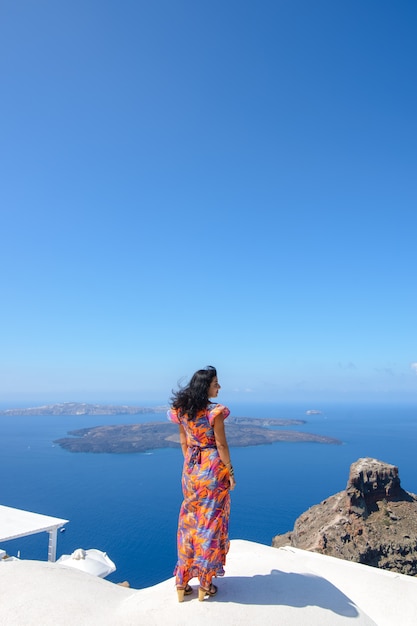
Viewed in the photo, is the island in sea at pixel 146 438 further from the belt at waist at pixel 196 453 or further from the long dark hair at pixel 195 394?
the long dark hair at pixel 195 394

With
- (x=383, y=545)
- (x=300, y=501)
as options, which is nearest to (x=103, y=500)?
(x=300, y=501)

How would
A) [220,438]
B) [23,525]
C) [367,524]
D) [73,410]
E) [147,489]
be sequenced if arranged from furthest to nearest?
[73,410]
[147,489]
[367,524]
[23,525]
[220,438]

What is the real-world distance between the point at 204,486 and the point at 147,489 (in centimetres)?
5961

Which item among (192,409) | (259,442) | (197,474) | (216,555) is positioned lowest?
(259,442)

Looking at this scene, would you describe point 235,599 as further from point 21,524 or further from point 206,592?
point 21,524

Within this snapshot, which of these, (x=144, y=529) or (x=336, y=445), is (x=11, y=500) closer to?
(x=144, y=529)

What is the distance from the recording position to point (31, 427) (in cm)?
12275

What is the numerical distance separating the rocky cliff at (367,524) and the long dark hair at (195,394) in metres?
11.3

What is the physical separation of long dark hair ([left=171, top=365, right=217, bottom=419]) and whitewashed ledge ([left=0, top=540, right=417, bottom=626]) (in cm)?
128

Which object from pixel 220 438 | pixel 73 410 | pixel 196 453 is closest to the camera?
pixel 220 438

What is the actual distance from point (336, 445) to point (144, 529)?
6128cm

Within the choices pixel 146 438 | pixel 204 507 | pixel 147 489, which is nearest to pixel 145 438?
pixel 146 438

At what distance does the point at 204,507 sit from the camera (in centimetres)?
275

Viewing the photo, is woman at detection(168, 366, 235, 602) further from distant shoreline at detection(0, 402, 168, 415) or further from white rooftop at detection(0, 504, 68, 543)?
distant shoreline at detection(0, 402, 168, 415)
